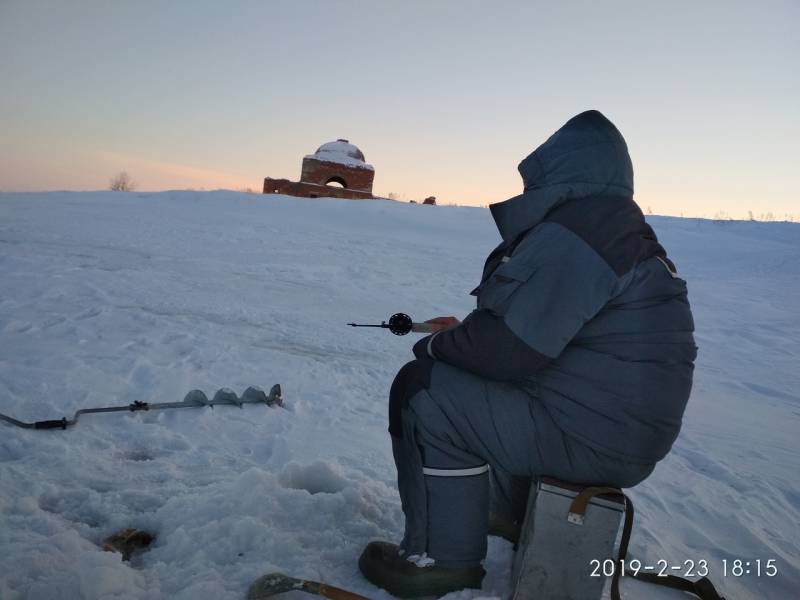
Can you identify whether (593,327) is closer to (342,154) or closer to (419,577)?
(419,577)

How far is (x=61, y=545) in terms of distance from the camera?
2004mm

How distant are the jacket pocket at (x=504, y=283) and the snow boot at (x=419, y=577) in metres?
0.94

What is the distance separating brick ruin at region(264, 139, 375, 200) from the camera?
23562 mm

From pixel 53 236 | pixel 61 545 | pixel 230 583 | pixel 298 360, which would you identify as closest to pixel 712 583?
pixel 230 583

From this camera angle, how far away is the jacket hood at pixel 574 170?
6.33 feet

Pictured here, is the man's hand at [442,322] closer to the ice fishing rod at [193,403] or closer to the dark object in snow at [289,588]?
the dark object in snow at [289,588]

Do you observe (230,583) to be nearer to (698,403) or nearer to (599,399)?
(599,399)

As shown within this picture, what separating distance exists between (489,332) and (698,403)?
3913mm

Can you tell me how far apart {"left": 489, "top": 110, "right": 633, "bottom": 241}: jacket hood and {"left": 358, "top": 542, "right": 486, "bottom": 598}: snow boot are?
119 cm

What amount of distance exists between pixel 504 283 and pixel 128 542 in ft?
5.55
